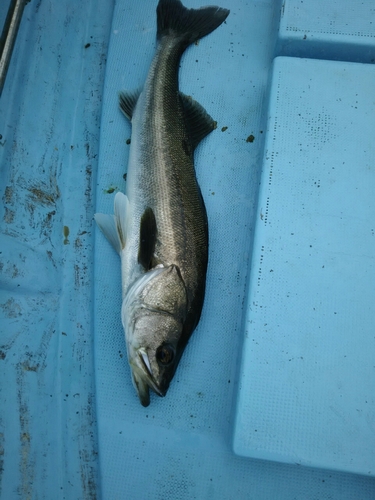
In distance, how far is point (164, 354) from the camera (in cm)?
205

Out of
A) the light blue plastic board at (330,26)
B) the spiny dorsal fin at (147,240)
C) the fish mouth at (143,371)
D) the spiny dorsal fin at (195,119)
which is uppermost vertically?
the light blue plastic board at (330,26)

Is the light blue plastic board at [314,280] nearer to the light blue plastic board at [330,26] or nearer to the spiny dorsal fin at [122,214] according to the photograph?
the light blue plastic board at [330,26]

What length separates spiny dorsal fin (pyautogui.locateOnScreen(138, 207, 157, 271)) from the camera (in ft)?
7.09

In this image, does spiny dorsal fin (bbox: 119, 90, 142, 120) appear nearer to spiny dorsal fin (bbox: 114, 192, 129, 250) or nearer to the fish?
the fish

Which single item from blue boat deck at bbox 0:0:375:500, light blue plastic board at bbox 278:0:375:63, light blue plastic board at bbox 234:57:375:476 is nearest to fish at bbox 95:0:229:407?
blue boat deck at bbox 0:0:375:500

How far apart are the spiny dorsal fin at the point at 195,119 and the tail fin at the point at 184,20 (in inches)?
20.3

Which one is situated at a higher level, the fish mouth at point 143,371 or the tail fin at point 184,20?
the tail fin at point 184,20

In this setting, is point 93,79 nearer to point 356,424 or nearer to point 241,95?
point 241,95

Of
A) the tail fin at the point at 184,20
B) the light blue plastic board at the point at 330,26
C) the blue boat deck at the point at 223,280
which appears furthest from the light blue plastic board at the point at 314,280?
the tail fin at the point at 184,20

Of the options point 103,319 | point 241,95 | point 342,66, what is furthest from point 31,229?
point 342,66

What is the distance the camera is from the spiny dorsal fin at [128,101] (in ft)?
8.64

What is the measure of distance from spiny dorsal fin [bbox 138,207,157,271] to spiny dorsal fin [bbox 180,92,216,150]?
67cm

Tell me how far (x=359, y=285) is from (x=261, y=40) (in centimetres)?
192

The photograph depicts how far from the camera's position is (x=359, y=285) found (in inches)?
84.9
